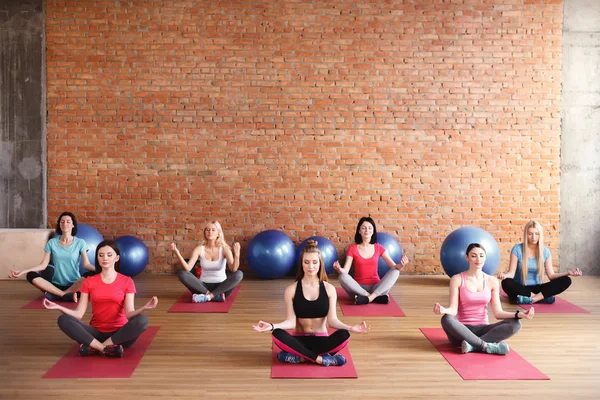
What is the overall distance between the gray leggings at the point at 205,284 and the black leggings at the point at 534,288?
2947mm

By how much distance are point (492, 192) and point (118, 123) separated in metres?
5.38

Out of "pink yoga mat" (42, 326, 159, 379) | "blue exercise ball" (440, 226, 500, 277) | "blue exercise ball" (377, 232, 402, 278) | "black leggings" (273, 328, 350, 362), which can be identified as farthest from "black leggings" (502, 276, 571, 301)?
"pink yoga mat" (42, 326, 159, 379)

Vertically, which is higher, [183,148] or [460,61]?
[460,61]

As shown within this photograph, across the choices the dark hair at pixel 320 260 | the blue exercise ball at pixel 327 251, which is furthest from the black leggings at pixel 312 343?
the blue exercise ball at pixel 327 251

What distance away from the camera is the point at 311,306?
4094 mm

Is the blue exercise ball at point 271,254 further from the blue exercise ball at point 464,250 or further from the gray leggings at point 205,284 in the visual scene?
the blue exercise ball at point 464,250

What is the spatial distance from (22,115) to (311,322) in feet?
19.1

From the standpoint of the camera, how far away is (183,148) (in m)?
7.88

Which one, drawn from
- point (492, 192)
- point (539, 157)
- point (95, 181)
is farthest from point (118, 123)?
point (539, 157)

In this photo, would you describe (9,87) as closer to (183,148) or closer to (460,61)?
(183,148)

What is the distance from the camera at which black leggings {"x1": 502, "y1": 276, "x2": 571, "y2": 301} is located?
5.92 m

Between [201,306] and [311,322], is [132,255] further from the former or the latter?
[311,322]

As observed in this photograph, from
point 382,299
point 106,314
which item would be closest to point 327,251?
point 382,299

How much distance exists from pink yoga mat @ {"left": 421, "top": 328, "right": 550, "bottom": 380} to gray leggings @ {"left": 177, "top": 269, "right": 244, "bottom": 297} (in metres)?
2.54
